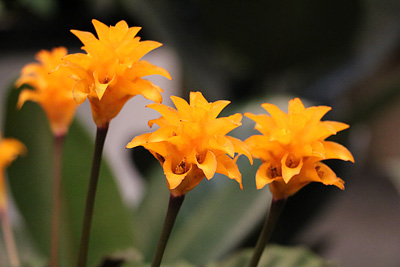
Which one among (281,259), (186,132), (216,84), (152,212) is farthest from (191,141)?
(216,84)

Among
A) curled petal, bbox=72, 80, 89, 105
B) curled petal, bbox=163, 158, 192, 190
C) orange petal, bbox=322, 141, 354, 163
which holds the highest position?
curled petal, bbox=72, 80, 89, 105

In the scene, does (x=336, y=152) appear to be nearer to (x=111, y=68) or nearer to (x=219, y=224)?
(x=111, y=68)

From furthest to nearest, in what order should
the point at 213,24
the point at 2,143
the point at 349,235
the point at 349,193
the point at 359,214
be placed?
the point at 349,193 → the point at 359,214 → the point at 349,235 → the point at 213,24 → the point at 2,143

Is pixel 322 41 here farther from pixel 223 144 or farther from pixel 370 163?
pixel 370 163

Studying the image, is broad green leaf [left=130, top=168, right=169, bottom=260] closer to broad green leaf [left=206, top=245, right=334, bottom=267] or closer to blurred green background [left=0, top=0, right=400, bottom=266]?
blurred green background [left=0, top=0, right=400, bottom=266]

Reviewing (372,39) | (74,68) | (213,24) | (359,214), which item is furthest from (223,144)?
(359,214)

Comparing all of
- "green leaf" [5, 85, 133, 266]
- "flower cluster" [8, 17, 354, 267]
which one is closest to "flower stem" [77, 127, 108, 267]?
"flower cluster" [8, 17, 354, 267]

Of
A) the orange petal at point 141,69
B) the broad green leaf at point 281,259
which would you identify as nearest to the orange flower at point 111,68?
the orange petal at point 141,69

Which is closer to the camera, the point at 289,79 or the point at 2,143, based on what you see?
the point at 2,143
